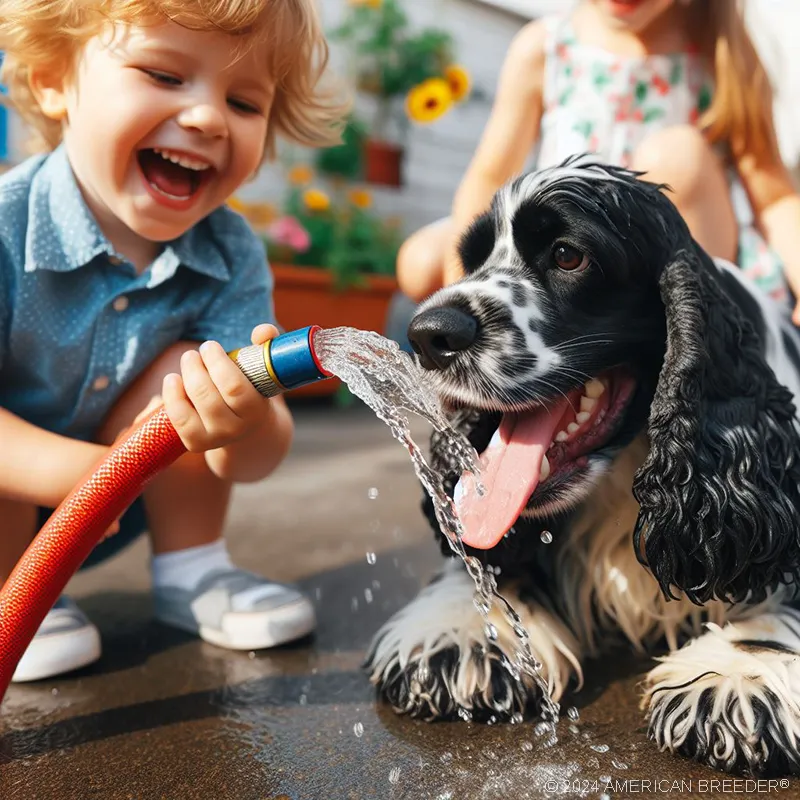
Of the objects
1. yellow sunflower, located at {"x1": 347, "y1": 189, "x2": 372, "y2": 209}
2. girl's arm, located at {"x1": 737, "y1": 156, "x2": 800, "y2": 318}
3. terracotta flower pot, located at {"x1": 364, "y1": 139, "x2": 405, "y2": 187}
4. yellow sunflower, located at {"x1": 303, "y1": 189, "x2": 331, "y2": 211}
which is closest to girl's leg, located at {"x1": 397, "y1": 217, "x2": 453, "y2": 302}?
girl's arm, located at {"x1": 737, "y1": 156, "x2": 800, "y2": 318}

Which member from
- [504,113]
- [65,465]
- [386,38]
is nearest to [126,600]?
[65,465]

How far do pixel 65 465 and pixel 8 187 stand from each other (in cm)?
59

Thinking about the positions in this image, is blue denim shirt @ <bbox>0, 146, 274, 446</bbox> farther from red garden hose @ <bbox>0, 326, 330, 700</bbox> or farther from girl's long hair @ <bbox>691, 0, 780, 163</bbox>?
girl's long hair @ <bbox>691, 0, 780, 163</bbox>

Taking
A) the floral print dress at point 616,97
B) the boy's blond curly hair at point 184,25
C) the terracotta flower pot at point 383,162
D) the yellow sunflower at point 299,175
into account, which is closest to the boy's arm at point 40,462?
the boy's blond curly hair at point 184,25

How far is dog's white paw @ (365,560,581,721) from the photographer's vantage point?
140cm

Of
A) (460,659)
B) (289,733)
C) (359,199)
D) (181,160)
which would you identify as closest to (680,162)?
(181,160)

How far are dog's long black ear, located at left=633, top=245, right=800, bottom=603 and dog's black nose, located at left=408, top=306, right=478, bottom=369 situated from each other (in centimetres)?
30

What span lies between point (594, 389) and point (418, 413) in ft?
0.94

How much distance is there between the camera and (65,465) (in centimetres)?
149

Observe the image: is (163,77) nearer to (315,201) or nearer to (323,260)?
(323,260)

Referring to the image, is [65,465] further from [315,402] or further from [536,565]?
[315,402]

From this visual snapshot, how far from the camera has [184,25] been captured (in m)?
1.58

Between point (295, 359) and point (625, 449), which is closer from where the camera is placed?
point (295, 359)

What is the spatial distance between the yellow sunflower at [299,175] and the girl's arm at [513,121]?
3.44m
